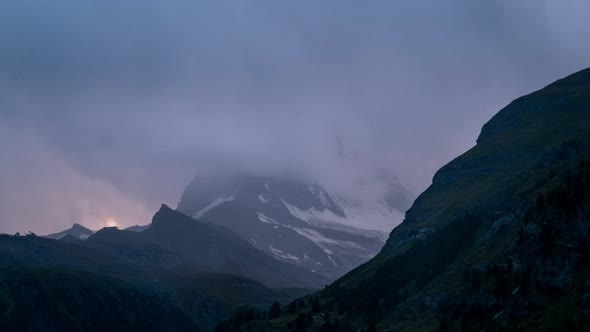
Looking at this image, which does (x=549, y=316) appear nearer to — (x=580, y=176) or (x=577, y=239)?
(x=577, y=239)

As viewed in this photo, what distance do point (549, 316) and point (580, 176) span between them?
56.0 metres

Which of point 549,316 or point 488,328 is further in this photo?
point 488,328

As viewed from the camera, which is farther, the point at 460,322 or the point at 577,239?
the point at 460,322

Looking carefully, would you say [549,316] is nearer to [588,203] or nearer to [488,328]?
[488,328]

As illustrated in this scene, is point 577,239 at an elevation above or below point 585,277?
above

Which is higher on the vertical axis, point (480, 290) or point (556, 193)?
point (556, 193)

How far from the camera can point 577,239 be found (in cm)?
17975

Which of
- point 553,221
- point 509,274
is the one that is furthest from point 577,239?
point 509,274

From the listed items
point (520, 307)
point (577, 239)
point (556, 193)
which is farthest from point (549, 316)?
point (556, 193)

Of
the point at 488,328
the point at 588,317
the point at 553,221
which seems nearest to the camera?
the point at 588,317

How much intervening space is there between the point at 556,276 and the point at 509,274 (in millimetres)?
18927

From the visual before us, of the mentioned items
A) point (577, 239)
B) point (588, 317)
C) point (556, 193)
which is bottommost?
point (588, 317)

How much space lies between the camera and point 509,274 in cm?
19538

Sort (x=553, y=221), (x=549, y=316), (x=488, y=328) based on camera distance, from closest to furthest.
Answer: (x=549, y=316) → (x=488, y=328) → (x=553, y=221)
